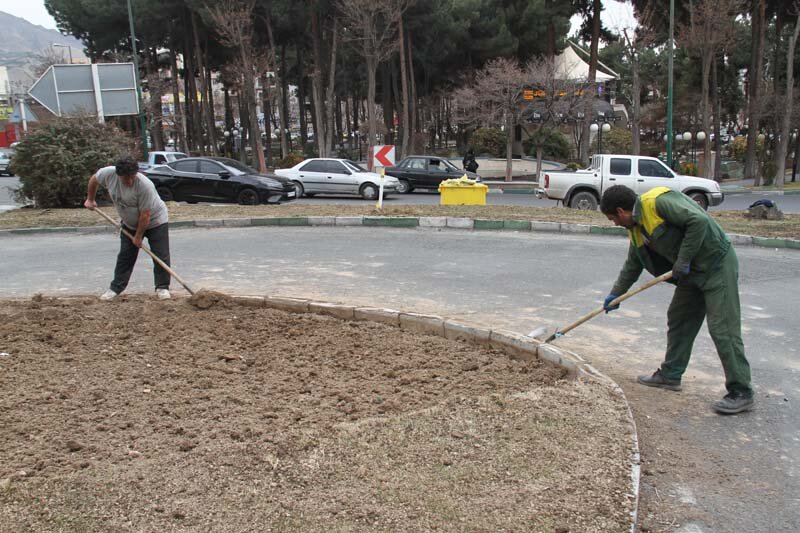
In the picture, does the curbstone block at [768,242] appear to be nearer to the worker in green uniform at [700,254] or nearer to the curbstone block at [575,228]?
the curbstone block at [575,228]

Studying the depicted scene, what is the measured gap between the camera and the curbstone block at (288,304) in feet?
22.1

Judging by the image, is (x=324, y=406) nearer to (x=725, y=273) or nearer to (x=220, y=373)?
(x=220, y=373)

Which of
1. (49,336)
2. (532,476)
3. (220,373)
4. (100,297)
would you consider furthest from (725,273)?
(100,297)

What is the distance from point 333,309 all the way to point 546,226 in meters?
7.54

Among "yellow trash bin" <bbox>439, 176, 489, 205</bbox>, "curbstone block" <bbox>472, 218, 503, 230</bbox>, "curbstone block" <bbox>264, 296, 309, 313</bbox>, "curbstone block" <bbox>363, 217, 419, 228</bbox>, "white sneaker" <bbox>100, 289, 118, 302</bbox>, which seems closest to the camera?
"curbstone block" <bbox>264, 296, 309, 313</bbox>

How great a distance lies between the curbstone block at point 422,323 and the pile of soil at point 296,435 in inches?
6.8

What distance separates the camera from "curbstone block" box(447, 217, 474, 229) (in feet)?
44.4

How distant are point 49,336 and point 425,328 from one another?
308cm

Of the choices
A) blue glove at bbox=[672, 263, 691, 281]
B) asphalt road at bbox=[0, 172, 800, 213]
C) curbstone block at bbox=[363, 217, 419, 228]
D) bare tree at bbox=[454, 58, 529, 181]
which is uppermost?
bare tree at bbox=[454, 58, 529, 181]

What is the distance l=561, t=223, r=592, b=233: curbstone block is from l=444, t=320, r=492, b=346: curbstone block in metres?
7.54

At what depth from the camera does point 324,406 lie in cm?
434

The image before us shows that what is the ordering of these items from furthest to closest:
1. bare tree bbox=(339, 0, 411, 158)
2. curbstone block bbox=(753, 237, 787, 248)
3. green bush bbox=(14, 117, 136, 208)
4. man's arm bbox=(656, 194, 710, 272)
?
bare tree bbox=(339, 0, 411, 158), green bush bbox=(14, 117, 136, 208), curbstone block bbox=(753, 237, 787, 248), man's arm bbox=(656, 194, 710, 272)

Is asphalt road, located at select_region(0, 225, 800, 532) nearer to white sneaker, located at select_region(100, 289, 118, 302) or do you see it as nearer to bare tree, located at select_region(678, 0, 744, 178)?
white sneaker, located at select_region(100, 289, 118, 302)

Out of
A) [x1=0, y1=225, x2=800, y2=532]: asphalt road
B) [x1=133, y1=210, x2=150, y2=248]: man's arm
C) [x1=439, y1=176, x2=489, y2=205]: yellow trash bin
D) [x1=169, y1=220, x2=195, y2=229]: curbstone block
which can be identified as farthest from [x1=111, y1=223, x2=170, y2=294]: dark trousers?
[x1=439, y1=176, x2=489, y2=205]: yellow trash bin
